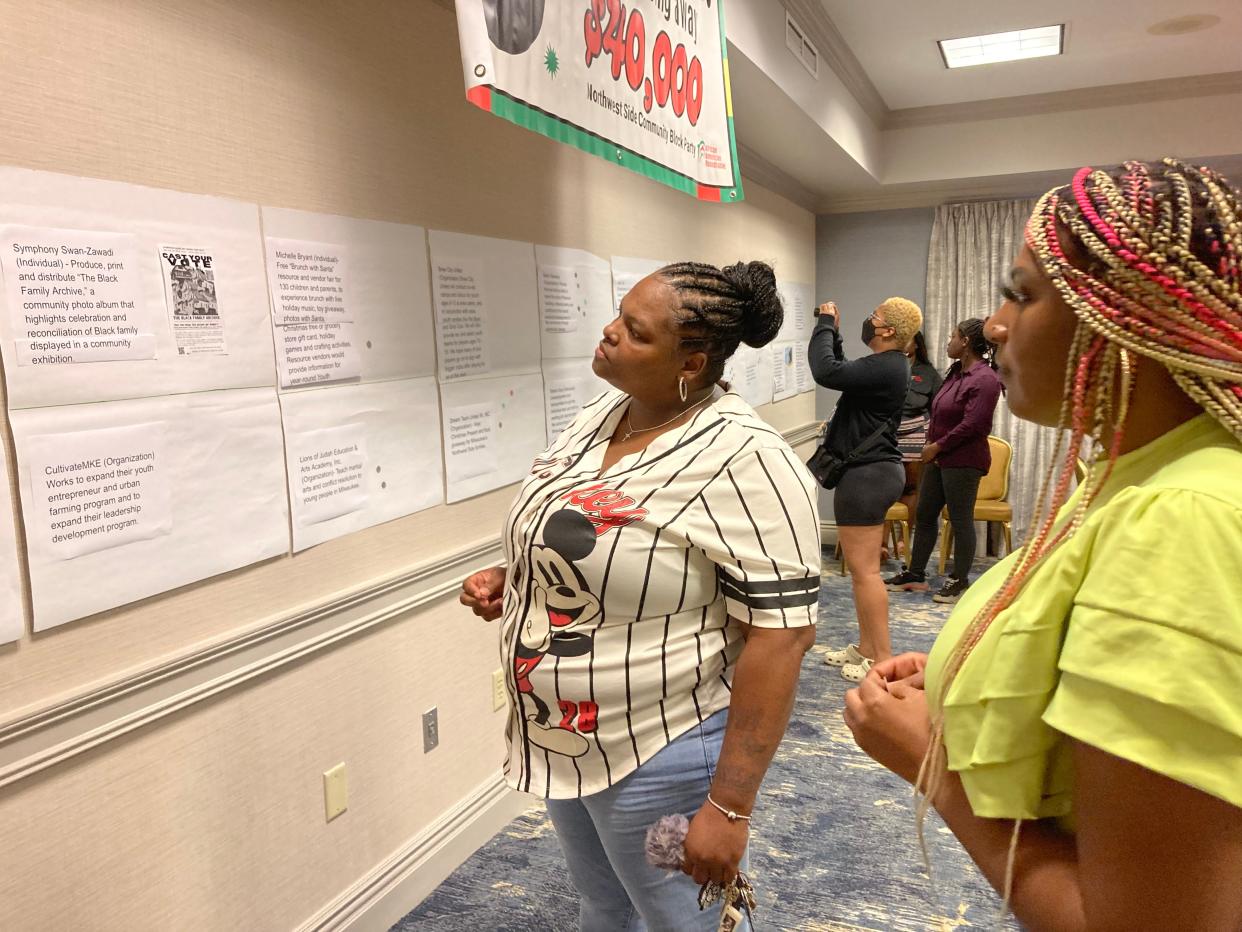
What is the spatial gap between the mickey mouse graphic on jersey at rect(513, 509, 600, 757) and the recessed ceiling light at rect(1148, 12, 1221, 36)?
4161 mm

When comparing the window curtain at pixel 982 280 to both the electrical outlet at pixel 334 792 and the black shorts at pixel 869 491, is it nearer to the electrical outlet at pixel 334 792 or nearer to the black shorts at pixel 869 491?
the black shorts at pixel 869 491

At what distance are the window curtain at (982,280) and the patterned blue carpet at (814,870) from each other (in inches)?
136

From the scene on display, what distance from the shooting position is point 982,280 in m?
5.58

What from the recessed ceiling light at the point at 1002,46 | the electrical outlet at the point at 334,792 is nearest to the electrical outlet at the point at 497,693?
the electrical outlet at the point at 334,792

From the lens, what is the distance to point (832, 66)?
394 cm

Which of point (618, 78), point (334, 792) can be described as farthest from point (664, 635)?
point (618, 78)

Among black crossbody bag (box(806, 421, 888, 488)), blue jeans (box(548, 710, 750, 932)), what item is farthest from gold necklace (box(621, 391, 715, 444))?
black crossbody bag (box(806, 421, 888, 488))

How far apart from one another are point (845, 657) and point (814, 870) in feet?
5.01

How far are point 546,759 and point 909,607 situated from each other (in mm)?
3618

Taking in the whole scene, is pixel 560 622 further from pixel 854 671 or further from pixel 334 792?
pixel 854 671

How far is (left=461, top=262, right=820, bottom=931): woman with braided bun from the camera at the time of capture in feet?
3.78

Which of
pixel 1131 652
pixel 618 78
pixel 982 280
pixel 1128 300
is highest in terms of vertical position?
pixel 618 78

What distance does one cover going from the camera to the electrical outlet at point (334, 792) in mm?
1766

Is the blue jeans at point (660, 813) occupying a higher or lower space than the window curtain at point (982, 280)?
lower
